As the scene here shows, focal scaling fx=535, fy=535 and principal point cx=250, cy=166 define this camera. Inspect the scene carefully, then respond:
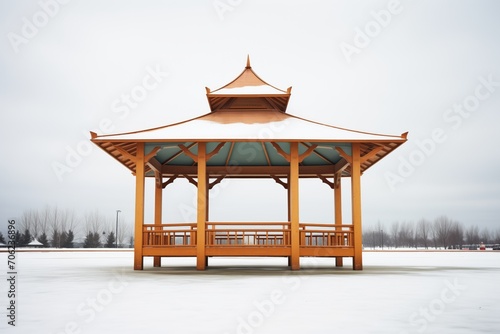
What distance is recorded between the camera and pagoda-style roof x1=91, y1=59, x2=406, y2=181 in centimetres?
1805

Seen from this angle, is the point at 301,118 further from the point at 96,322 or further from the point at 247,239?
the point at 96,322

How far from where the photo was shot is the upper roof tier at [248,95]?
805 inches

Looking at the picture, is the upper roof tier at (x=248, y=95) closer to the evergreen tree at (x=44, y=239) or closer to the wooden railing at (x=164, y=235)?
the wooden railing at (x=164, y=235)

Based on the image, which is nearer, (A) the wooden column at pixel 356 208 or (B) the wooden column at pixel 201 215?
(B) the wooden column at pixel 201 215

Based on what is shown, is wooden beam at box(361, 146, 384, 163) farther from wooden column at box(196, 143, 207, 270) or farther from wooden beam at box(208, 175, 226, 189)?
wooden beam at box(208, 175, 226, 189)

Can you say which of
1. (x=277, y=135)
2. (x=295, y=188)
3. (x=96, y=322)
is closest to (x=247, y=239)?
(x=295, y=188)

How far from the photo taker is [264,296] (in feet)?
35.2

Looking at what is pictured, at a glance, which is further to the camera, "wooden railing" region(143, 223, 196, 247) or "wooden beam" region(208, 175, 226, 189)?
"wooden beam" region(208, 175, 226, 189)

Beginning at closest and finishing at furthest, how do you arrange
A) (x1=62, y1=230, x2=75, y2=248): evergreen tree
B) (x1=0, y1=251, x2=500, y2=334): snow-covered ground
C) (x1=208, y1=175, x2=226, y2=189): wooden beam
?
1. (x1=0, y1=251, x2=500, y2=334): snow-covered ground
2. (x1=208, y1=175, x2=226, y2=189): wooden beam
3. (x1=62, y1=230, x2=75, y2=248): evergreen tree

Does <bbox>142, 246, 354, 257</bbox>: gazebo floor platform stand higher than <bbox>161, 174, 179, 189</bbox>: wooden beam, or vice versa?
<bbox>161, 174, 179, 189</bbox>: wooden beam

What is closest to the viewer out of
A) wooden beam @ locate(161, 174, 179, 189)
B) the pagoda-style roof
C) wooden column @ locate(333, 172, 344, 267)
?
the pagoda-style roof

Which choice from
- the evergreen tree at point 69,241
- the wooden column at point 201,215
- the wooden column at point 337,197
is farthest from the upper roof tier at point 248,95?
the evergreen tree at point 69,241

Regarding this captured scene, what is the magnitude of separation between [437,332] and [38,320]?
18.6ft

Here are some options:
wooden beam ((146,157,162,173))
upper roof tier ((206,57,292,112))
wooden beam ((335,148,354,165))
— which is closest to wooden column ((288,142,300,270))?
wooden beam ((335,148,354,165))
